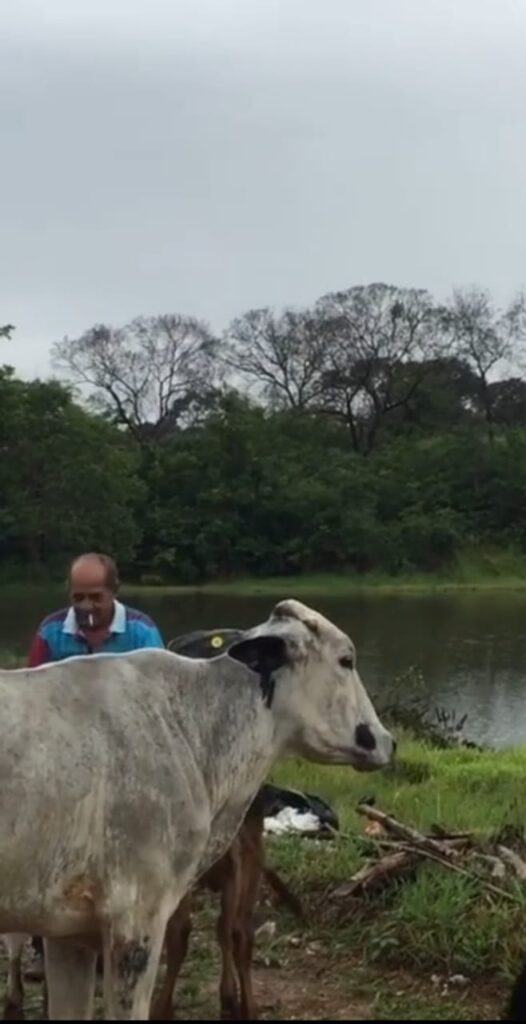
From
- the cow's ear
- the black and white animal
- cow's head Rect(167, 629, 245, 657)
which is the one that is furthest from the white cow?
the black and white animal

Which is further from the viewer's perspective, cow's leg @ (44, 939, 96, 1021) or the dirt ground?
the dirt ground

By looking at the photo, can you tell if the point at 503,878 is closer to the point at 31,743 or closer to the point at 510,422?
the point at 31,743

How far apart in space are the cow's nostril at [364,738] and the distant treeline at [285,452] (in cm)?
3752

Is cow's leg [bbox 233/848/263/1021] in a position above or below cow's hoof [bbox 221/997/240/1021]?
above

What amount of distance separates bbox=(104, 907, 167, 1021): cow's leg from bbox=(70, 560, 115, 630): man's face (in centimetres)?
159

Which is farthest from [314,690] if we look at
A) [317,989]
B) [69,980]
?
[317,989]

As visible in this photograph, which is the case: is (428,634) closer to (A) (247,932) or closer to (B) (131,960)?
(A) (247,932)

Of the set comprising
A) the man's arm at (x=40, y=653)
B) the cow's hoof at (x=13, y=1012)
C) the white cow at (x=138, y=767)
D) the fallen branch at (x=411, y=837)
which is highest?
the man's arm at (x=40, y=653)

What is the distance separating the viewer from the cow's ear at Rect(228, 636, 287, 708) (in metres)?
5.11

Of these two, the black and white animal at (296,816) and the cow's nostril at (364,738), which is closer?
the cow's nostril at (364,738)

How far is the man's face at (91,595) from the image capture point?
588 cm

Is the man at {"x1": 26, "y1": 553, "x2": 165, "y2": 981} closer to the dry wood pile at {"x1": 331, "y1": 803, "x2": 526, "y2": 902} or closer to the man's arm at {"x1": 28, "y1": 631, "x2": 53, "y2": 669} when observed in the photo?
the man's arm at {"x1": 28, "y1": 631, "x2": 53, "y2": 669}

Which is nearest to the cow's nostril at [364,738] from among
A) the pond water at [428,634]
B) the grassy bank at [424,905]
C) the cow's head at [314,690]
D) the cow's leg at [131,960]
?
the cow's head at [314,690]

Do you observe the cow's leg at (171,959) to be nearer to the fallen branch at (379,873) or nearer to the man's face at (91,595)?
the man's face at (91,595)
